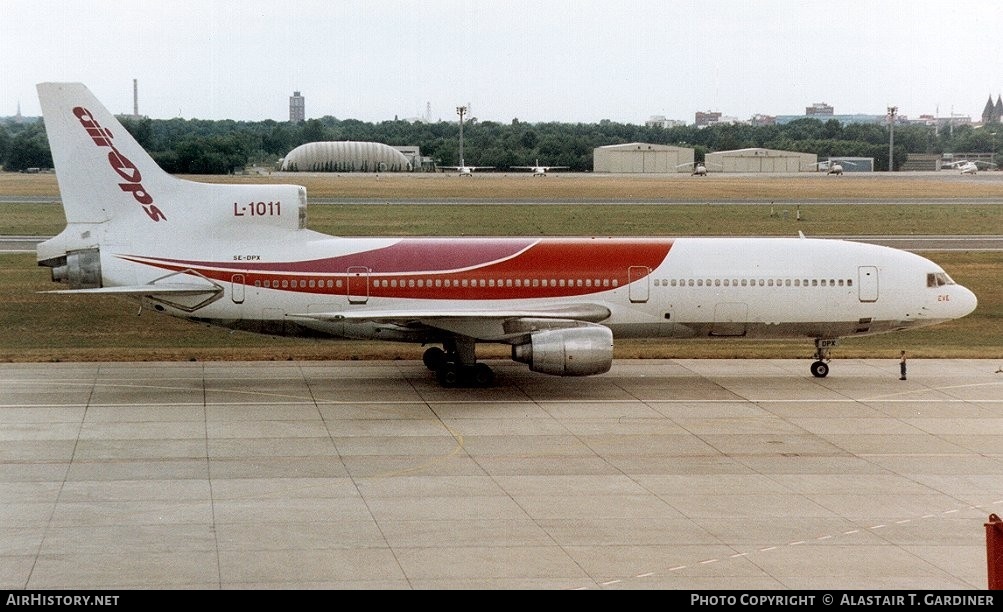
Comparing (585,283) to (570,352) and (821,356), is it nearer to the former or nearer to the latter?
(570,352)

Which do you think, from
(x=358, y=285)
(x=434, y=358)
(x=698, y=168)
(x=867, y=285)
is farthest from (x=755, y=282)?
(x=698, y=168)

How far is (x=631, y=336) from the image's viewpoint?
3503cm

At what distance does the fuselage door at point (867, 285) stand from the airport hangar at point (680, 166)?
116740 millimetres

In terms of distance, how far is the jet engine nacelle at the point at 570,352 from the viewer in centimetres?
3178

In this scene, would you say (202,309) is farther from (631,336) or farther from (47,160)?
(47,160)

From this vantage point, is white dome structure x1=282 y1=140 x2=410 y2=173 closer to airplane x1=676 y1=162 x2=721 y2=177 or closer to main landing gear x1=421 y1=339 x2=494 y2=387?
airplane x1=676 y1=162 x2=721 y2=177

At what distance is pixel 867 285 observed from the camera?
35156 mm

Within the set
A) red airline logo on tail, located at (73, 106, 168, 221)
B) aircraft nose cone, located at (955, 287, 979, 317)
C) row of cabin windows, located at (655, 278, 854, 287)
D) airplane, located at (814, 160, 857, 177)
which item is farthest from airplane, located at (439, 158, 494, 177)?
row of cabin windows, located at (655, 278, 854, 287)

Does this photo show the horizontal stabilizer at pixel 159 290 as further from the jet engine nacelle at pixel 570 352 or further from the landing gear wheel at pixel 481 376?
the jet engine nacelle at pixel 570 352

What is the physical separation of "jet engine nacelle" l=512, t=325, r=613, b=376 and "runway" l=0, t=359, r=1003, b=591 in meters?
1.03

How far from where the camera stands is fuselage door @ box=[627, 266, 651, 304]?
34.5 meters

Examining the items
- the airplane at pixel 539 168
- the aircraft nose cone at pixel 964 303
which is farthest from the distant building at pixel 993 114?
the aircraft nose cone at pixel 964 303
